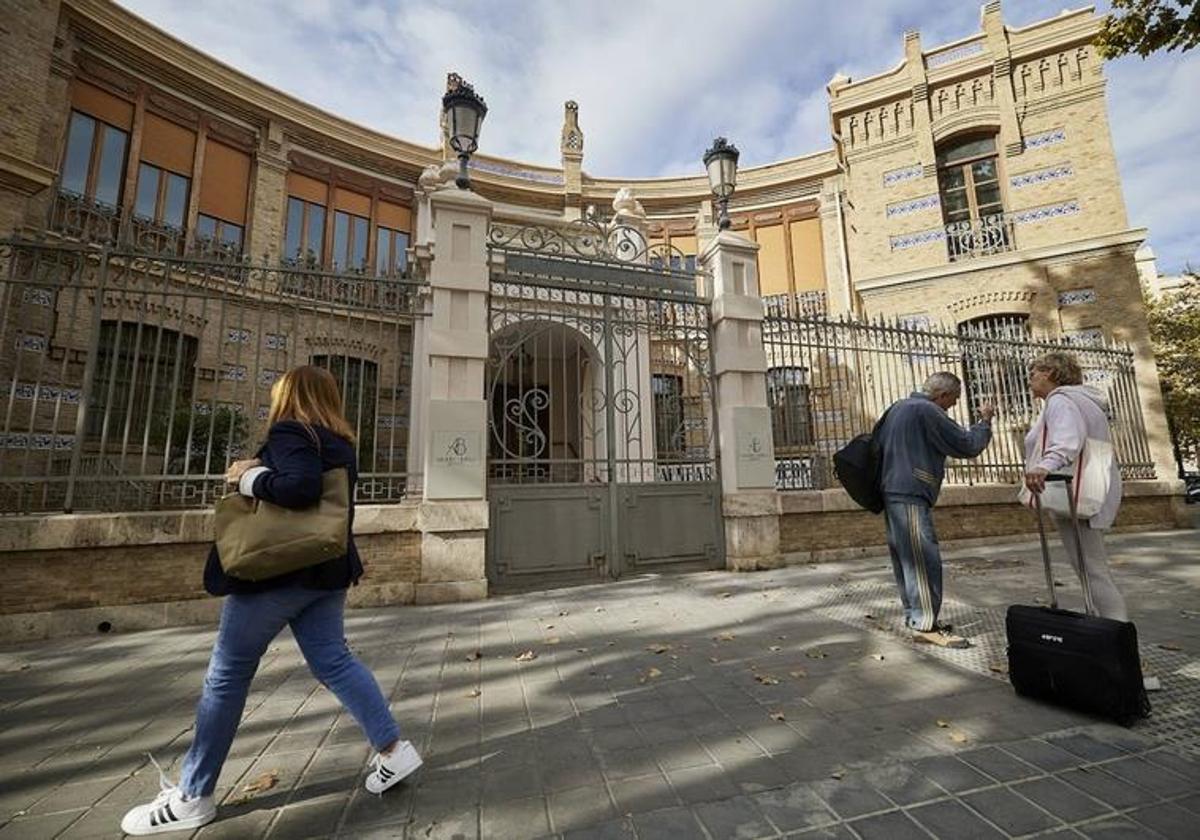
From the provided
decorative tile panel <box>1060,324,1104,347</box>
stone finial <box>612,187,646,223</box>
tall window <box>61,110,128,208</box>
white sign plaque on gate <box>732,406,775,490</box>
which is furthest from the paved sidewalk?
tall window <box>61,110,128,208</box>

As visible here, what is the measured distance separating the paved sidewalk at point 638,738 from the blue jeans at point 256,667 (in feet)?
0.82

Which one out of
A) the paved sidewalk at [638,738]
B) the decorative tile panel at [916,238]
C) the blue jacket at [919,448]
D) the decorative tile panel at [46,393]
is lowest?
the paved sidewalk at [638,738]

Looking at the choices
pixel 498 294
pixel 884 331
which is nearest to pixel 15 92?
pixel 498 294

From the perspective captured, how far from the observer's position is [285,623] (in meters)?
2.13

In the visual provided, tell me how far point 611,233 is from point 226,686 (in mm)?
6923

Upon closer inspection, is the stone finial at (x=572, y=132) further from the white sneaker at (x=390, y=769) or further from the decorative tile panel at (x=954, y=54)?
the white sneaker at (x=390, y=769)

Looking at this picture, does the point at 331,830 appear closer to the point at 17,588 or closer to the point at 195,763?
the point at 195,763

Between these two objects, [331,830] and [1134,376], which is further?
[1134,376]

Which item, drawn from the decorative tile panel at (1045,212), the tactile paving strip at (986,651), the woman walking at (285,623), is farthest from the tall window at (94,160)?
the decorative tile panel at (1045,212)

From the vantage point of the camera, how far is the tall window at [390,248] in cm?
1538

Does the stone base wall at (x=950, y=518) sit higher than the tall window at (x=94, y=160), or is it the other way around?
the tall window at (x=94, y=160)

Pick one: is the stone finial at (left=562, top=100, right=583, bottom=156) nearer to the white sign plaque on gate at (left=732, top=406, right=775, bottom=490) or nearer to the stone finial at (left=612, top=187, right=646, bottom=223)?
the stone finial at (left=612, top=187, right=646, bottom=223)

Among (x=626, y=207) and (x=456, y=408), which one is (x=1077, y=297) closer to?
(x=626, y=207)

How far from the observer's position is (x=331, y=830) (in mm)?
1936
